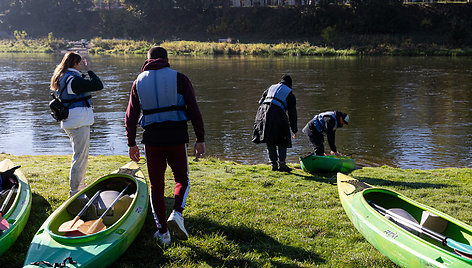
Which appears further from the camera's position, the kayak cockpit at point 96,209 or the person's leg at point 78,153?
the person's leg at point 78,153

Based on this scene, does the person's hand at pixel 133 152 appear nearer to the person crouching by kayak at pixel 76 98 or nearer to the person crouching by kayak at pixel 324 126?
the person crouching by kayak at pixel 76 98

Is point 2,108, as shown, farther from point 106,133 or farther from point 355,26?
point 355,26

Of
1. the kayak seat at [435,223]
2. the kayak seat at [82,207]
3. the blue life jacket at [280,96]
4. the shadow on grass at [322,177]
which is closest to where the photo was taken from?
the kayak seat at [435,223]

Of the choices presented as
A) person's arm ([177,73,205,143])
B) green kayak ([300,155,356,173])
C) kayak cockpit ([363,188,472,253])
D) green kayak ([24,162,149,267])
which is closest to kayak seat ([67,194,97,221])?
green kayak ([24,162,149,267])

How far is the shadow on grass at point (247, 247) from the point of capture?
14.4ft

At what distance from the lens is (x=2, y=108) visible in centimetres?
2102

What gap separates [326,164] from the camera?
8375 mm

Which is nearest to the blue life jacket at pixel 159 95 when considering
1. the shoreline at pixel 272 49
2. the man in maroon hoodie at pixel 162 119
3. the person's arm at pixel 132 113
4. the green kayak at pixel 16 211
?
the man in maroon hoodie at pixel 162 119

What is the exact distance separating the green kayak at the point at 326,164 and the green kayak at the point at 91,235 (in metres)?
3.82

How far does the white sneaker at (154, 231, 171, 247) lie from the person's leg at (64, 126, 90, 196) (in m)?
1.85

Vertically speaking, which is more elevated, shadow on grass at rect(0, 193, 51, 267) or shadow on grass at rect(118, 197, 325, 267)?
shadow on grass at rect(0, 193, 51, 267)

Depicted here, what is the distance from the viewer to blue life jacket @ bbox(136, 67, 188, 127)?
14.2 ft

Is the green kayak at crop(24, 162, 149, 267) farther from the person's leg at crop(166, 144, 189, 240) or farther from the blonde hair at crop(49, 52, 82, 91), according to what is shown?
the blonde hair at crop(49, 52, 82, 91)

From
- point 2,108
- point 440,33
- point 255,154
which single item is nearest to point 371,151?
point 255,154
